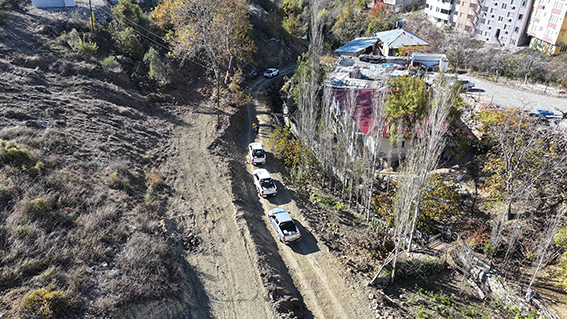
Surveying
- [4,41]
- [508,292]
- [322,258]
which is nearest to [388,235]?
[322,258]

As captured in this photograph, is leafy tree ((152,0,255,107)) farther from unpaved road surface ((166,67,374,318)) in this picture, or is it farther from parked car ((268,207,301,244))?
parked car ((268,207,301,244))

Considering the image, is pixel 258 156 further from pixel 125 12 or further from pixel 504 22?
pixel 504 22

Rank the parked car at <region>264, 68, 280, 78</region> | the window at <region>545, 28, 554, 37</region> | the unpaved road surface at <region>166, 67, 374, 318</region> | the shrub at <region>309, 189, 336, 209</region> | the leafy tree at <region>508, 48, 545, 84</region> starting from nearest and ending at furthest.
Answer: the unpaved road surface at <region>166, 67, 374, 318</region> < the shrub at <region>309, 189, 336, 209</region> < the leafy tree at <region>508, 48, 545, 84</region> < the parked car at <region>264, 68, 280, 78</region> < the window at <region>545, 28, 554, 37</region>

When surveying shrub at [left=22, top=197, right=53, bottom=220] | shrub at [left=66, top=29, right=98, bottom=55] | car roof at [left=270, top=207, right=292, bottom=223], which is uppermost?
shrub at [left=66, top=29, right=98, bottom=55]

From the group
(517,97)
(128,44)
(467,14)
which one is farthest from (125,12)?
(467,14)

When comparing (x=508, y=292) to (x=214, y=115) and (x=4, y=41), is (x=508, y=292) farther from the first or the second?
(x=4, y=41)

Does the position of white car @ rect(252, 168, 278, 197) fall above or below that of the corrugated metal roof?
below

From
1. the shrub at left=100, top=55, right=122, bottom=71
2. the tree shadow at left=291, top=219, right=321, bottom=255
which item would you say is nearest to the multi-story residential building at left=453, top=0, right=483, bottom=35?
the tree shadow at left=291, top=219, right=321, bottom=255
